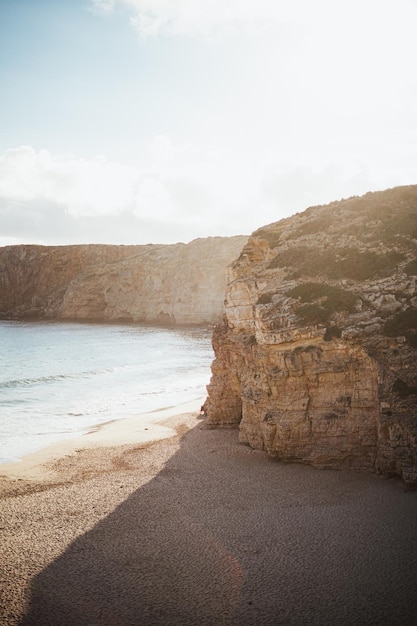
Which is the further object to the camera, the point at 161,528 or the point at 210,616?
the point at 161,528

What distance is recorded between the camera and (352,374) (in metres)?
13.0

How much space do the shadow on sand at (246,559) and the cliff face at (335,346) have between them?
1132mm

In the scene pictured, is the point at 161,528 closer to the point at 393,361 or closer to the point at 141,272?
the point at 393,361

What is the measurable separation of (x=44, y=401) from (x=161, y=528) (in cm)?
1989

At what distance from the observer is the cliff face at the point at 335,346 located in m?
12.3

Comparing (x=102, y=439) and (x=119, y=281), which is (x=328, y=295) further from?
(x=119, y=281)

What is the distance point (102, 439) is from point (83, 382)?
15786 millimetres

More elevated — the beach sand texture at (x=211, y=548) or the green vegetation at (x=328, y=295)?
the green vegetation at (x=328, y=295)

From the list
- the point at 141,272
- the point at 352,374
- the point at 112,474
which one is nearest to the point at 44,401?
the point at 112,474

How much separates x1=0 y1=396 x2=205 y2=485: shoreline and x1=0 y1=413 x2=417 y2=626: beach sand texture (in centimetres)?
139

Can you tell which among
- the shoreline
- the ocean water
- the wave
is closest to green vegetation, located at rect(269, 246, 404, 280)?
the shoreline

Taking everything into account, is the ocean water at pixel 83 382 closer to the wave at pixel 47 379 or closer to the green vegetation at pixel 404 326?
the wave at pixel 47 379

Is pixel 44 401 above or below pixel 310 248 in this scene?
below

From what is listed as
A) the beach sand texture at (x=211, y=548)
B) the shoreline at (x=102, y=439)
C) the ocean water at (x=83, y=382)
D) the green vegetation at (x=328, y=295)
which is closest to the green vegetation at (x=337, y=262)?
the green vegetation at (x=328, y=295)
